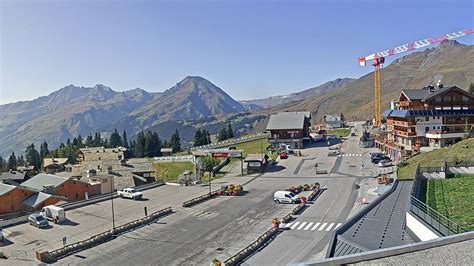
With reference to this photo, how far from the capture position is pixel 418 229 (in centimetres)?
2009

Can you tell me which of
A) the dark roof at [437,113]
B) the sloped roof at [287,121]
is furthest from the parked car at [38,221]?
the sloped roof at [287,121]

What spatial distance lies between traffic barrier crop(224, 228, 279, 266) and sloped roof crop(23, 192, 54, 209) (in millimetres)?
33325

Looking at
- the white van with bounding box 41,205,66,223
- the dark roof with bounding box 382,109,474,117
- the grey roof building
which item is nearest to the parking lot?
the white van with bounding box 41,205,66,223

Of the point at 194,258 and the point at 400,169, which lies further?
the point at 400,169

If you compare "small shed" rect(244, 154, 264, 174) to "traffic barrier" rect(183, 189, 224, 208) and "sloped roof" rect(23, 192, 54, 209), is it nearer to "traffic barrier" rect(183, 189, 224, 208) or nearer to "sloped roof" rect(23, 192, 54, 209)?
"traffic barrier" rect(183, 189, 224, 208)

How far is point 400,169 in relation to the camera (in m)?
55.5

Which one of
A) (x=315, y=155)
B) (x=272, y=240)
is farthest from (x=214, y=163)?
(x=272, y=240)

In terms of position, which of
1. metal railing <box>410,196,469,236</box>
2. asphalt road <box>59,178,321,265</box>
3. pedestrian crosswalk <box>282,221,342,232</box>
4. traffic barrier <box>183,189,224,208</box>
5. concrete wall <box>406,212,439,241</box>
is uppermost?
metal railing <box>410,196,469,236</box>

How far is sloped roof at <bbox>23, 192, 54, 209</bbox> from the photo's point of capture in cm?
5256

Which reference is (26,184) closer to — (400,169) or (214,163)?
(214,163)

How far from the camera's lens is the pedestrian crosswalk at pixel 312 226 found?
Result: 36.6m

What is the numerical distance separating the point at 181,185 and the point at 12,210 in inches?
937

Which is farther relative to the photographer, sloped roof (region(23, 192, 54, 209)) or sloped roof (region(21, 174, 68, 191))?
sloped roof (region(21, 174, 68, 191))

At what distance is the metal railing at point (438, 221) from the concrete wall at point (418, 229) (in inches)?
12.9
